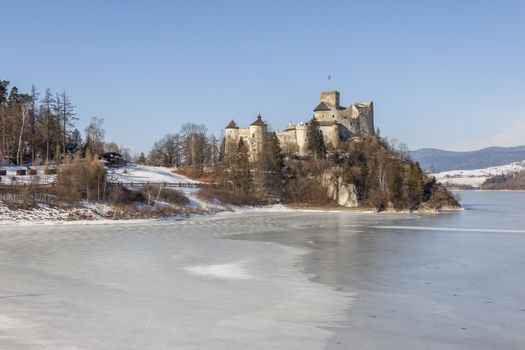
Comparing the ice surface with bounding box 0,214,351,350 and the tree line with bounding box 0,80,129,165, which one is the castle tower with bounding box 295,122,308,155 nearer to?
the tree line with bounding box 0,80,129,165

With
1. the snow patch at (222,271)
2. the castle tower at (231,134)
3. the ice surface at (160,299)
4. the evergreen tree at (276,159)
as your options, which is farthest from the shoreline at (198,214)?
the castle tower at (231,134)

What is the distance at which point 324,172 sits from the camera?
2613 inches

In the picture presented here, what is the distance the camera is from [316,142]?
73125 millimetres

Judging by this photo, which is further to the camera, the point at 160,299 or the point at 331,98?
the point at 331,98

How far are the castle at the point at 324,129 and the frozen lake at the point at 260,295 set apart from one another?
54.0m

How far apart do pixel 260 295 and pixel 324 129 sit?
70043 mm

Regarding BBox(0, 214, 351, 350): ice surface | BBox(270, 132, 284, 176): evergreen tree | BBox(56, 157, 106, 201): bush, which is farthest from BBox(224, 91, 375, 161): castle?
BBox(0, 214, 351, 350): ice surface

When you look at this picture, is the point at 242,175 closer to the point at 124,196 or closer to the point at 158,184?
the point at 158,184

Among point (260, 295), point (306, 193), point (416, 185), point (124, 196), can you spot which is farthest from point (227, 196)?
point (260, 295)

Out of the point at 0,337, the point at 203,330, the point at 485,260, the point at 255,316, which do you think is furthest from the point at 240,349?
the point at 485,260

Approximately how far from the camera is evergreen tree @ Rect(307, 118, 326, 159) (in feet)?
238

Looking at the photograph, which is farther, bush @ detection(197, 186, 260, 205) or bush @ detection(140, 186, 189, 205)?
bush @ detection(197, 186, 260, 205)

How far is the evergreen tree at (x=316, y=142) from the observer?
238 ft

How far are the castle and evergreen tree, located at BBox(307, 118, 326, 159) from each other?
13.6 ft
